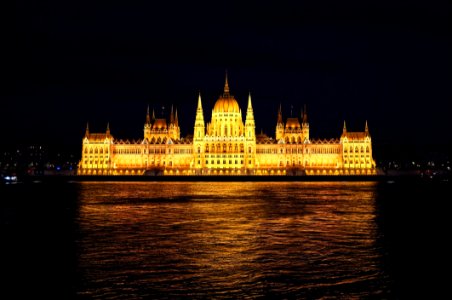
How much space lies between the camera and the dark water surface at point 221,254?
55.2ft

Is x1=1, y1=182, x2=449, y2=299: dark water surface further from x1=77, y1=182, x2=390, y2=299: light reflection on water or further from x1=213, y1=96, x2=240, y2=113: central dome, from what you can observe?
x1=213, y1=96, x2=240, y2=113: central dome

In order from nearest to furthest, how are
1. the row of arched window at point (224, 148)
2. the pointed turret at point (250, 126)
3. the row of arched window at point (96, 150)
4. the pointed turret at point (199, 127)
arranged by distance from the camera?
1. the row of arched window at point (224, 148)
2. the pointed turret at point (250, 126)
3. the pointed turret at point (199, 127)
4. the row of arched window at point (96, 150)

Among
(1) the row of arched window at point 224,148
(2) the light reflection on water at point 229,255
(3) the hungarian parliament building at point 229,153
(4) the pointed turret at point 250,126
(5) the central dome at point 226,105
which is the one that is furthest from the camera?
(5) the central dome at point 226,105

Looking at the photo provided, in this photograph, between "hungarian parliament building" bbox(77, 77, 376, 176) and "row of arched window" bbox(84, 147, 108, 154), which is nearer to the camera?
"hungarian parliament building" bbox(77, 77, 376, 176)

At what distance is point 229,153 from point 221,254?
12408 cm

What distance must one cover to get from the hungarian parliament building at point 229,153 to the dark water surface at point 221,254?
104875mm

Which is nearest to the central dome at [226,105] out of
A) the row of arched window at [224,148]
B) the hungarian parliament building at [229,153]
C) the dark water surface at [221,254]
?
the hungarian parliament building at [229,153]

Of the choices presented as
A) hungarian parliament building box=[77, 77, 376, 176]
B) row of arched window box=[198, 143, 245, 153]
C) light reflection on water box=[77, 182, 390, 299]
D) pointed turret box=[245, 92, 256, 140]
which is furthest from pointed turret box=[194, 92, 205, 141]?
light reflection on water box=[77, 182, 390, 299]

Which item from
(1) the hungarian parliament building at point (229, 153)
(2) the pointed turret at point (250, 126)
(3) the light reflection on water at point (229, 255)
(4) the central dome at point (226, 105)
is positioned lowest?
(3) the light reflection on water at point (229, 255)

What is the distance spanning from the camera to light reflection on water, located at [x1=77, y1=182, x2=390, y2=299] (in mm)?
16734

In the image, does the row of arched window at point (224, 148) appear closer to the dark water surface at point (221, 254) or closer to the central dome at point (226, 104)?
the central dome at point (226, 104)

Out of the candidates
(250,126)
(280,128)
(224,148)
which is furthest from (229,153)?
(280,128)

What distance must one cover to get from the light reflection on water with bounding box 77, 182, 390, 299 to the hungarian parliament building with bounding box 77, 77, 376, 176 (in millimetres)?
105958

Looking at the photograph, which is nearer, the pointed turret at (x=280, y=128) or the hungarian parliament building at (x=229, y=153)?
the hungarian parliament building at (x=229, y=153)
